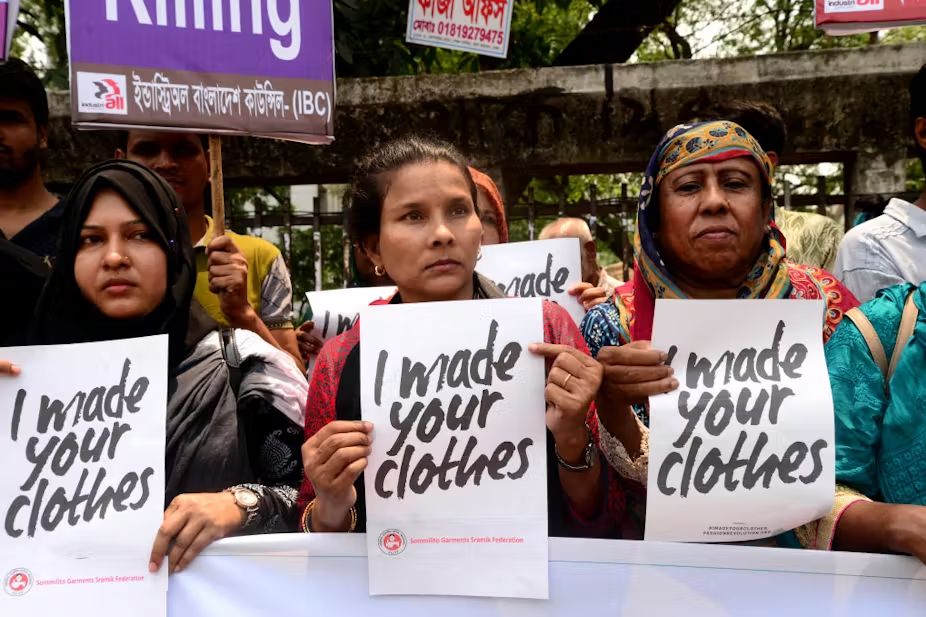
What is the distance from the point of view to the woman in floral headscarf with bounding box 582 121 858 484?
6.89ft

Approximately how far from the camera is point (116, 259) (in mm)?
2047

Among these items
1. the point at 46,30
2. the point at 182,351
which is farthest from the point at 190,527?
the point at 46,30

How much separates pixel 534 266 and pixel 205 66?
1319 millimetres

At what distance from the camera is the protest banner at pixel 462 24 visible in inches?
201

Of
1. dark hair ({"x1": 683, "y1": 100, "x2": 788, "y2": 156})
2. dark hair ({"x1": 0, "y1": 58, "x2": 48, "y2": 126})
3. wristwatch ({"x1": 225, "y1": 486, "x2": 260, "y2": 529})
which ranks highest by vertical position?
dark hair ({"x1": 0, "y1": 58, "x2": 48, "y2": 126})

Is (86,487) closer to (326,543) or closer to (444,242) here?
(326,543)

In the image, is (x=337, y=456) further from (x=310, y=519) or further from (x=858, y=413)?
(x=858, y=413)

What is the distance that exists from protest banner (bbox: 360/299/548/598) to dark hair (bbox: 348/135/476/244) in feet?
1.33

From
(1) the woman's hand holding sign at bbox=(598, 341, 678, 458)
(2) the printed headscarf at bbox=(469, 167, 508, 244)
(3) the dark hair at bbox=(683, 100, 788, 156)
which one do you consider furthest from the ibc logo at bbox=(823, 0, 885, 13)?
(1) the woman's hand holding sign at bbox=(598, 341, 678, 458)

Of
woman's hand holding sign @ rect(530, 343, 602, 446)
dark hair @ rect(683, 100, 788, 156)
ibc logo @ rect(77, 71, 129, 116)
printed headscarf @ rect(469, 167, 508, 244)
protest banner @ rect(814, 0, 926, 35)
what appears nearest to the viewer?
woman's hand holding sign @ rect(530, 343, 602, 446)

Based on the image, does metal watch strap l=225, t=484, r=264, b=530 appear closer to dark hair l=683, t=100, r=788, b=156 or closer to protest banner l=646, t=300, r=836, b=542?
protest banner l=646, t=300, r=836, b=542

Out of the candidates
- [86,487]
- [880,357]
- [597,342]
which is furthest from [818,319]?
[86,487]

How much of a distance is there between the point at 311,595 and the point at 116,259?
2.85 feet

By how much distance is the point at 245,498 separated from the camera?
75.8 inches
